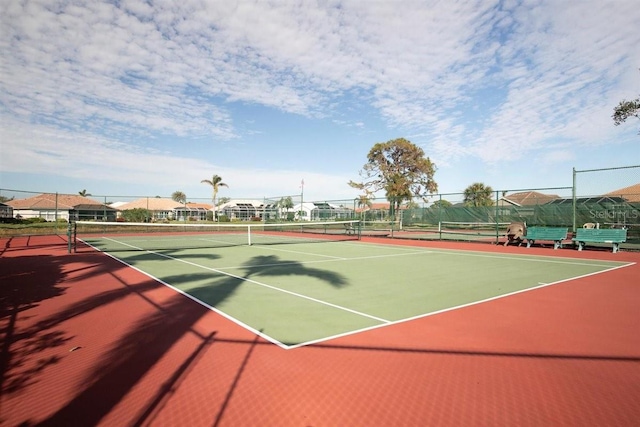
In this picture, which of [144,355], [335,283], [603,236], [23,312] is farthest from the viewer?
[603,236]

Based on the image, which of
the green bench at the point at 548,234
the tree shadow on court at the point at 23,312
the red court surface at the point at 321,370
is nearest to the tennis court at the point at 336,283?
the red court surface at the point at 321,370

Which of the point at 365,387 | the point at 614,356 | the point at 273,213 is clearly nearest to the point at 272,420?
the point at 365,387

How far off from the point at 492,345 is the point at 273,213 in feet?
101

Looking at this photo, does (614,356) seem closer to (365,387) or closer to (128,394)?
(365,387)

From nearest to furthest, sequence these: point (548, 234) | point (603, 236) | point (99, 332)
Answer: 1. point (99, 332)
2. point (603, 236)
3. point (548, 234)

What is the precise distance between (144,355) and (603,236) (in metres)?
18.1

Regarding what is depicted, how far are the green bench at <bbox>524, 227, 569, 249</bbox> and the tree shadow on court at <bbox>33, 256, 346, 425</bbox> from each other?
13.3m

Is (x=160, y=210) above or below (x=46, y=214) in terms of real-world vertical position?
above

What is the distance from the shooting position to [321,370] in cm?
390

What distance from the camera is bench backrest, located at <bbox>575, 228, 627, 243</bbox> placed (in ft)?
48.6

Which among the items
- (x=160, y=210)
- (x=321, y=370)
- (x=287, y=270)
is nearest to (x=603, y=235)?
(x=287, y=270)

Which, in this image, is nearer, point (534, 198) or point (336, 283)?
point (336, 283)

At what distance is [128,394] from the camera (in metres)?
3.38

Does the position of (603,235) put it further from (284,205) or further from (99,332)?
(284,205)
